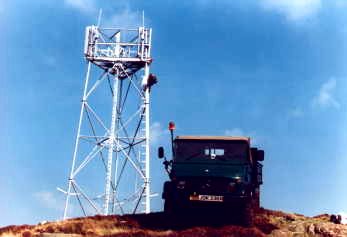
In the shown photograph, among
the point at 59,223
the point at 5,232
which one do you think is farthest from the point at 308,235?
the point at 5,232

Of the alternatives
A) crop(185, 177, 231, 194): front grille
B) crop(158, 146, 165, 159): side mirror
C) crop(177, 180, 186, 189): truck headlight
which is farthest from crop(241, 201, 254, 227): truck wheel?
crop(158, 146, 165, 159): side mirror

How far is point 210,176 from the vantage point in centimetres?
2298

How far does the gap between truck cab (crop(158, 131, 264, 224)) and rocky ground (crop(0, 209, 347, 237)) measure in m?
0.68

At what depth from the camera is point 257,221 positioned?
24.4 m

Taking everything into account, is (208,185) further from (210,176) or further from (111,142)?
(111,142)

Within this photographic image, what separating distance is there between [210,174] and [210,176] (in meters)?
0.11

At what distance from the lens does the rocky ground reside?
2175 centimetres

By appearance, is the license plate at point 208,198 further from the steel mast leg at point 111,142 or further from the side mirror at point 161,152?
the steel mast leg at point 111,142

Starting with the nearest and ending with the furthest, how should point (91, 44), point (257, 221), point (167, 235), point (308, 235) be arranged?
point (167, 235), point (308, 235), point (257, 221), point (91, 44)

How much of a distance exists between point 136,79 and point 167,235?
2281 centimetres

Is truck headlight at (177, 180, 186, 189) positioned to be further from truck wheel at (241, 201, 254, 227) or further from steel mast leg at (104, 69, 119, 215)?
steel mast leg at (104, 69, 119, 215)

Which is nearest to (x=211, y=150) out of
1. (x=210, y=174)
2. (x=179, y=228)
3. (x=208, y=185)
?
(x=210, y=174)

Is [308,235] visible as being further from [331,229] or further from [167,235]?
[167,235]

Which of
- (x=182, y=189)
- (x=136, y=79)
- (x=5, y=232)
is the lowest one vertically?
(x=5, y=232)
